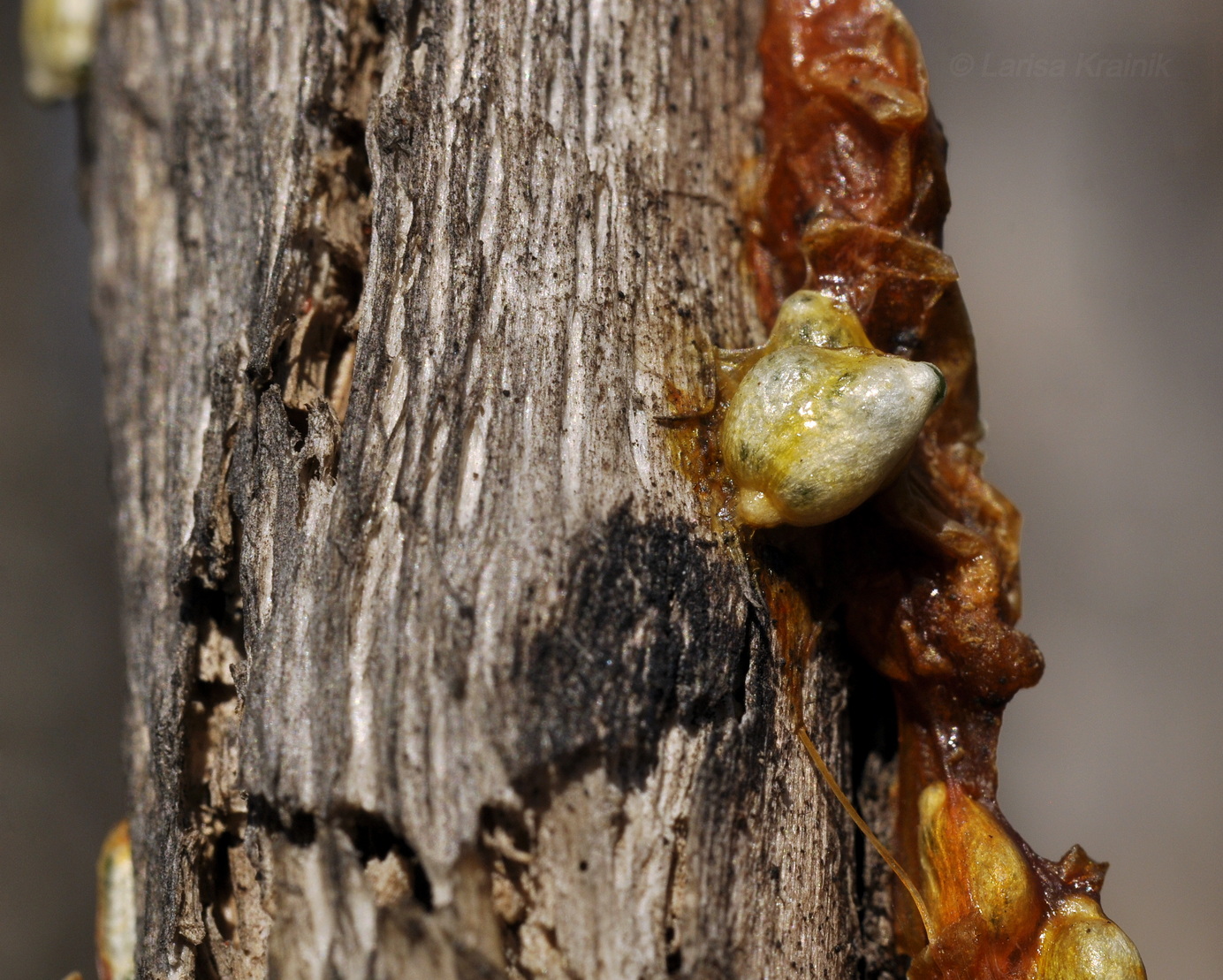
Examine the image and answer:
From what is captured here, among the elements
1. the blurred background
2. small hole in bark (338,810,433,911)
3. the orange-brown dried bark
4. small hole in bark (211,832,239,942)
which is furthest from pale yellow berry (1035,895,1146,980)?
the blurred background

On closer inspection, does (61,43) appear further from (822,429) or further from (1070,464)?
(1070,464)

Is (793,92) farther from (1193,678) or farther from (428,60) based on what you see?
(1193,678)

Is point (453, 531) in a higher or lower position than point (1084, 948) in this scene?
higher

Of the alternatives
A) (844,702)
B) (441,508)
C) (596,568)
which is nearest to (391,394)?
(441,508)

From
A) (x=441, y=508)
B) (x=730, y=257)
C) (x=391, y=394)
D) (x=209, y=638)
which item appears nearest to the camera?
(x=441, y=508)

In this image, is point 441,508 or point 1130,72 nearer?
point 441,508

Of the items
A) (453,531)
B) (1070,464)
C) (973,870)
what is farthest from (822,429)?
(1070,464)
